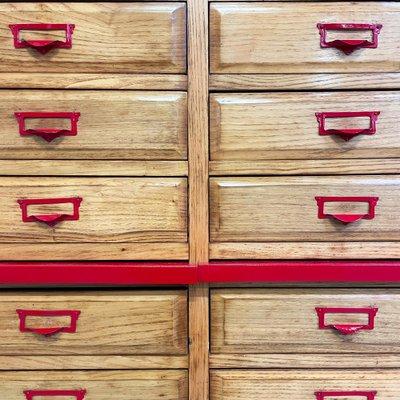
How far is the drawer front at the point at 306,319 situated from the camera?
3.30ft

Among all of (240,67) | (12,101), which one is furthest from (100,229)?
(240,67)

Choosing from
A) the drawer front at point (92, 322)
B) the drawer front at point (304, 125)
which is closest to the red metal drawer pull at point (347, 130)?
the drawer front at point (304, 125)

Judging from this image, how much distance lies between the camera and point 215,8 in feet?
3.07

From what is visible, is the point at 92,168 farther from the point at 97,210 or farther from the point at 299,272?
the point at 299,272

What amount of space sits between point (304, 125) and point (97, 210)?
0.47m

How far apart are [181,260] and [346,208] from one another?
0.37 meters

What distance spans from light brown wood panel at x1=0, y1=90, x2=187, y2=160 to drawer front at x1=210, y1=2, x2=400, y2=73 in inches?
5.6

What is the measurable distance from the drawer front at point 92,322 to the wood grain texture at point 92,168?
0.26 m

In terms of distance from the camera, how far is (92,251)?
998 millimetres

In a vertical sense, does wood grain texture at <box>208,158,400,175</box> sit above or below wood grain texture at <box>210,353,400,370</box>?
above

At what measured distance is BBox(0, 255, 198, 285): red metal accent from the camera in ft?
3.20

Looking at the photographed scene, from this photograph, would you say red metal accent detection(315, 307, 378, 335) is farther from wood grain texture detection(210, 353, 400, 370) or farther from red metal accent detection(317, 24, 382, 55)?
red metal accent detection(317, 24, 382, 55)

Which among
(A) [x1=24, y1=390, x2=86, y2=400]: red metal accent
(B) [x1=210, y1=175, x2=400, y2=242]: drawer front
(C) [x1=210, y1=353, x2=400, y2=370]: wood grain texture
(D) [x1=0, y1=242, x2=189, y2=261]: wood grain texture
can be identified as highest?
(B) [x1=210, y1=175, x2=400, y2=242]: drawer front

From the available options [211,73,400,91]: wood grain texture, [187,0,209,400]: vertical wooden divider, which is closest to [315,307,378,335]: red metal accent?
[187,0,209,400]: vertical wooden divider
